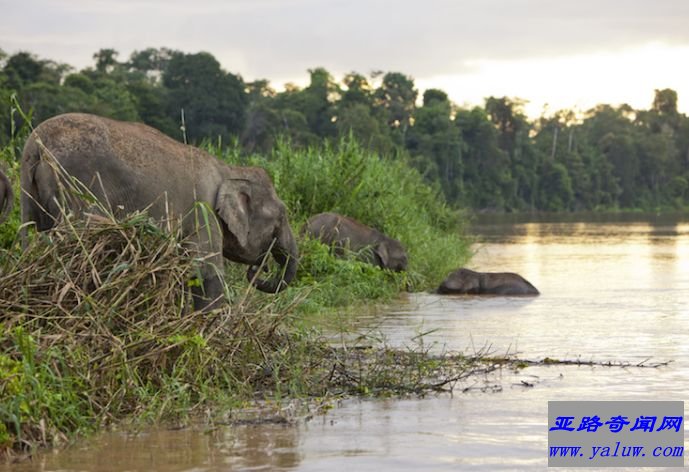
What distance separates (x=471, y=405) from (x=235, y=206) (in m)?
2.86

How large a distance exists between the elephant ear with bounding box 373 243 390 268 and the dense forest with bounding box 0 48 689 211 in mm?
29645

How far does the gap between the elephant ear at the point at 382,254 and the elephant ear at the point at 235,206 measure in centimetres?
584

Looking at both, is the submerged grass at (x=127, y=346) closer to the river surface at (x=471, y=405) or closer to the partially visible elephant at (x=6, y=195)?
the river surface at (x=471, y=405)

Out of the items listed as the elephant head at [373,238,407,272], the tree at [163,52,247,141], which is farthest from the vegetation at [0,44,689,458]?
the tree at [163,52,247,141]

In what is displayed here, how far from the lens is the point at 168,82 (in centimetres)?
7631

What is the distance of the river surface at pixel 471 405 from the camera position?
233 inches

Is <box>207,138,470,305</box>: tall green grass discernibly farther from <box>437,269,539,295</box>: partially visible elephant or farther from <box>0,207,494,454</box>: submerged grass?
<box>0,207,494,454</box>: submerged grass

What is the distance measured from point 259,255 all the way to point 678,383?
3.43 m

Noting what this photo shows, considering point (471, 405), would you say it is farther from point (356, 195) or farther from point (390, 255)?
point (356, 195)

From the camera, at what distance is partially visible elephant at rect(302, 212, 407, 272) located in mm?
14977

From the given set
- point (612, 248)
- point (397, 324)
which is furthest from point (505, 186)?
point (397, 324)

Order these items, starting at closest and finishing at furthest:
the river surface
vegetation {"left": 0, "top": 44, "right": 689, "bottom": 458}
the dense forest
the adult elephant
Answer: the river surface → vegetation {"left": 0, "top": 44, "right": 689, "bottom": 458} → the adult elephant → the dense forest

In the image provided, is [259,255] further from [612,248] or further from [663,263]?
[612,248]

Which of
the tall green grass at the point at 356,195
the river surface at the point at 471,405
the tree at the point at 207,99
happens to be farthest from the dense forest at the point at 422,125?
the river surface at the point at 471,405
